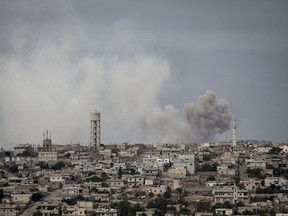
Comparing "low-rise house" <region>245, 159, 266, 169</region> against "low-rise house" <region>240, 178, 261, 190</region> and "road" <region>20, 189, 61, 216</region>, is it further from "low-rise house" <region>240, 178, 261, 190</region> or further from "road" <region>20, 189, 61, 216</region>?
"road" <region>20, 189, 61, 216</region>

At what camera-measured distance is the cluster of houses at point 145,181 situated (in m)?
32.2

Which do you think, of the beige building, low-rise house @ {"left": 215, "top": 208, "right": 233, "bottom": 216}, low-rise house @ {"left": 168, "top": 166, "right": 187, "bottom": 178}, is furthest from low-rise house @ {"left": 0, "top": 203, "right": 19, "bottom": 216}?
the beige building

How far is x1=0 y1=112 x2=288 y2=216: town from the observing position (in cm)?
3219

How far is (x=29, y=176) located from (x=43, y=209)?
803 cm

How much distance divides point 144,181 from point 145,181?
0.33 feet

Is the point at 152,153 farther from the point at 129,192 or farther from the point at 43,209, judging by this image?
the point at 43,209

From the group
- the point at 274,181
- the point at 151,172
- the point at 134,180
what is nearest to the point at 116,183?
the point at 134,180

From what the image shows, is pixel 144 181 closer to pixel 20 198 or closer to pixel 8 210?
pixel 20 198

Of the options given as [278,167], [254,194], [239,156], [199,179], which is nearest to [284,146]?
[239,156]

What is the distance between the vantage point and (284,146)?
49.6m

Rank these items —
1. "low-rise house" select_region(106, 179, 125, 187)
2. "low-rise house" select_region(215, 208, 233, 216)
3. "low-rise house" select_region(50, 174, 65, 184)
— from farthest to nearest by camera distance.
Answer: "low-rise house" select_region(50, 174, 65, 184), "low-rise house" select_region(106, 179, 125, 187), "low-rise house" select_region(215, 208, 233, 216)

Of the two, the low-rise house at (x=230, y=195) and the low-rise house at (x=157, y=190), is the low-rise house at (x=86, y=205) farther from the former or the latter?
the low-rise house at (x=230, y=195)

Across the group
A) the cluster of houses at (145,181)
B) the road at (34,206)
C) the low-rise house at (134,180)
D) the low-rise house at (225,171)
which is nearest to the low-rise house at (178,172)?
the cluster of houses at (145,181)

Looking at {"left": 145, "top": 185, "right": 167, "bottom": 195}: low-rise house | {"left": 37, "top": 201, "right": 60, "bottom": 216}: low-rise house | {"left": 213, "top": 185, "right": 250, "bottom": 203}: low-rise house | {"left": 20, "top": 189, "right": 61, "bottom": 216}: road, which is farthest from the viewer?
{"left": 145, "top": 185, "right": 167, "bottom": 195}: low-rise house
